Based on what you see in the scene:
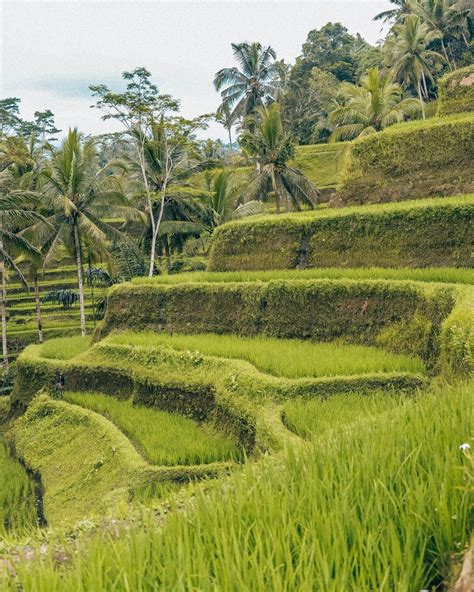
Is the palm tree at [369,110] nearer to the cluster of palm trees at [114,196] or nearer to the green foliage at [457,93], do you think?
the cluster of palm trees at [114,196]

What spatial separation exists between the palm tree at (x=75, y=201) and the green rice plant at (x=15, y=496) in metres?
8.44

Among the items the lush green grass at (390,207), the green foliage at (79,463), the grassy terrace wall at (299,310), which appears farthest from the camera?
the lush green grass at (390,207)

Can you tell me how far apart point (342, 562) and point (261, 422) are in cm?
485

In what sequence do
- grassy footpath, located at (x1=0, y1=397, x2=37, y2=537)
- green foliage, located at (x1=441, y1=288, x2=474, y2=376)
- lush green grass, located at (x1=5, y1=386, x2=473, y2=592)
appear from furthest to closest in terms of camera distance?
grassy footpath, located at (x1=0, y1=397, x2=37, y2=537) < green foliage, located at (x1=441, y1=288, x2=474, y2=376) < lush green grass, located at (x1=5, y1=386, x2=473, y2=592)

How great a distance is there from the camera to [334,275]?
9625 mm

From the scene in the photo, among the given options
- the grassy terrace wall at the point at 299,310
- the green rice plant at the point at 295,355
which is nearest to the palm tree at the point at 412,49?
the grassy terrace wall at the point at 299,310

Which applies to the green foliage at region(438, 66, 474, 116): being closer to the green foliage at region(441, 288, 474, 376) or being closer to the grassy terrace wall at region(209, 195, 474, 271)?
the grassy terrace wall at region(209, 195, 474, 271)

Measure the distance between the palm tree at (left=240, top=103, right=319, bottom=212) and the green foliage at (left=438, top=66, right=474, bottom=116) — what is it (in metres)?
8.20

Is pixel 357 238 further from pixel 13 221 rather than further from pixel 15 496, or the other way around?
pixel 13 221

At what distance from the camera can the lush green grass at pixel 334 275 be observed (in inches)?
328

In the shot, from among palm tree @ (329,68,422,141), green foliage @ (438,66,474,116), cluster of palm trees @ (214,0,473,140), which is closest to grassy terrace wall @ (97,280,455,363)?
green foliage @ (438,66,474,116)

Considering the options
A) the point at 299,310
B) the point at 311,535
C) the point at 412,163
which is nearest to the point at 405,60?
the point at 412,163

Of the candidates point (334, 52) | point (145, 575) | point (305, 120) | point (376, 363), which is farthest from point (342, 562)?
point (334, 52)

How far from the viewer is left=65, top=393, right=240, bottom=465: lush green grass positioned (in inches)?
288
